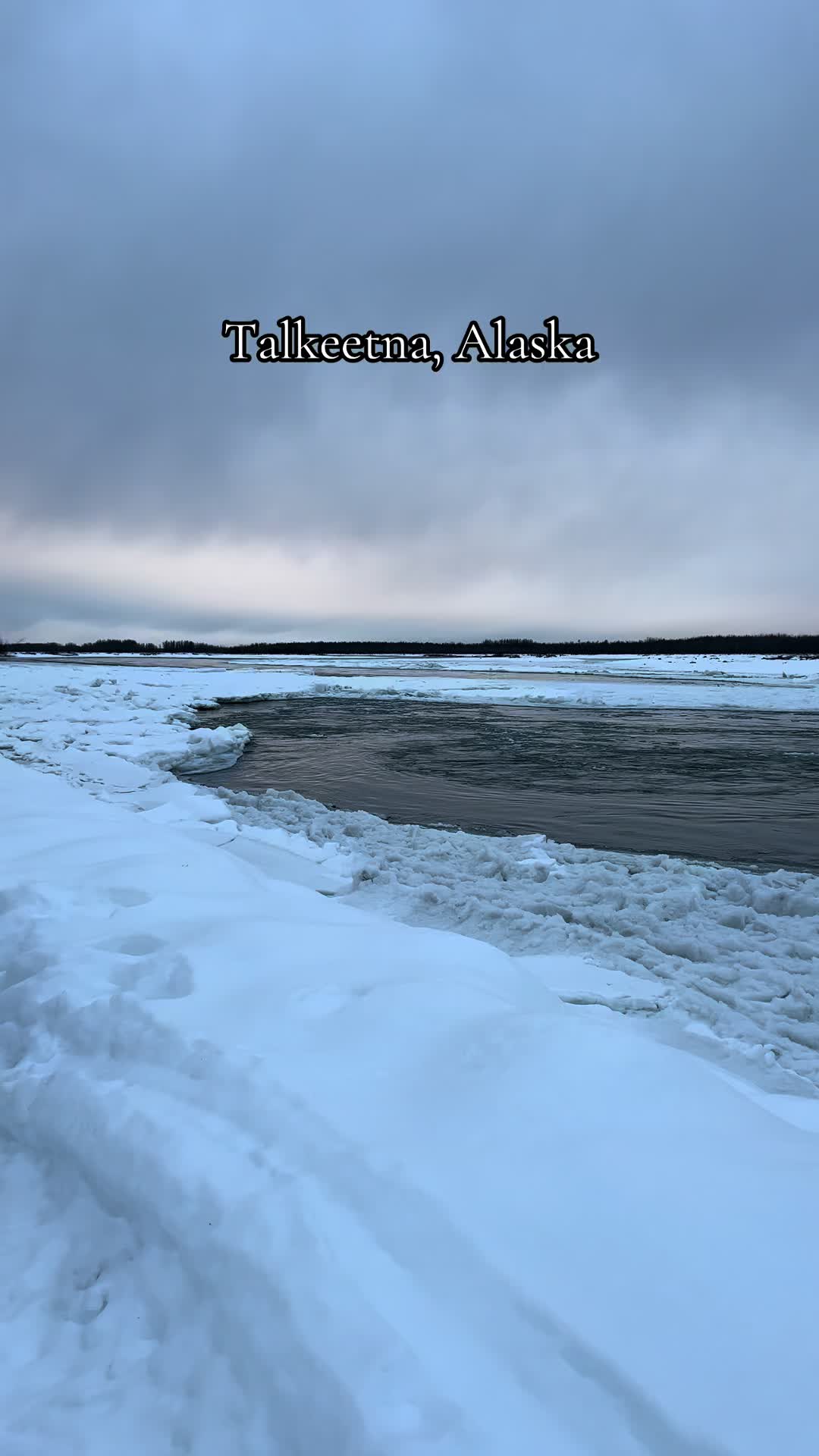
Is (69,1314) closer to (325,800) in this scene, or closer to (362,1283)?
(362,1283)

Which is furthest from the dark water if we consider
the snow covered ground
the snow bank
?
the snow bank

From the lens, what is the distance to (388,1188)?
5.35 feet

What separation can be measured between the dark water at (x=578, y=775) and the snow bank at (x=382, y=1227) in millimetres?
4222

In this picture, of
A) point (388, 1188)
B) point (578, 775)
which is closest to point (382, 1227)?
point (388, 1188)

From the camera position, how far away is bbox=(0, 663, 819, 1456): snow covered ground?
1.23 metres

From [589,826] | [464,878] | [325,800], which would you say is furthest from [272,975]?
[325,800]

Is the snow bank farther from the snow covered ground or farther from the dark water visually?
the dark water

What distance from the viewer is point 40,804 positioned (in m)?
5.50

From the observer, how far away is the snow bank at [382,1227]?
121 centimetres

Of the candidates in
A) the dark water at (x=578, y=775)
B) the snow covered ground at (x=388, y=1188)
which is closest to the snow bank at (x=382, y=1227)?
the snow covered ground at (x=388, y=1188)

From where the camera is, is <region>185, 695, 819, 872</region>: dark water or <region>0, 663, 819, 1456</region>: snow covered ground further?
<region>185, 695, 819, 872</region>: dark water

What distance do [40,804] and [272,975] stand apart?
3.80 meters

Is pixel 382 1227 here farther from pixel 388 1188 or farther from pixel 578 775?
pixel 578 775

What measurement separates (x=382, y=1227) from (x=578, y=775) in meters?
8.50
